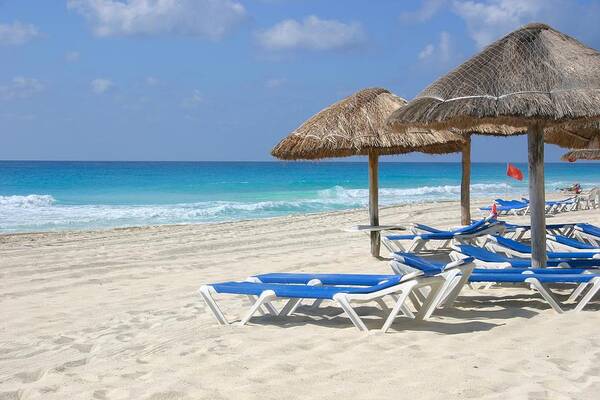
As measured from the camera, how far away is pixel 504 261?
572cm

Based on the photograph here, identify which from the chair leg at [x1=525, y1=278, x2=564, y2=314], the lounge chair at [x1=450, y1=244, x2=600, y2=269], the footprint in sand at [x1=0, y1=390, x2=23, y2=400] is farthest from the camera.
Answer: the lounge chair at [x1=450, y1=244, x2=600, y2=269]

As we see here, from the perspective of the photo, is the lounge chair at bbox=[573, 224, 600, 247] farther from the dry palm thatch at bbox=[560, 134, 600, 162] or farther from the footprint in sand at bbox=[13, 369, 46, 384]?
the footprint in sand at bbox=[13, 369, 46, 384]

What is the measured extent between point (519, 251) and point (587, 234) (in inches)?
103

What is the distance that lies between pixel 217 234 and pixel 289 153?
6.12 m

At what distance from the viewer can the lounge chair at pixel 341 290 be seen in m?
4.38

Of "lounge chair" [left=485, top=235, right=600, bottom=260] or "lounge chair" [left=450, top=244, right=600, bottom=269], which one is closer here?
"lounge chair" [left=450, top=244, right=600, bottom=269]

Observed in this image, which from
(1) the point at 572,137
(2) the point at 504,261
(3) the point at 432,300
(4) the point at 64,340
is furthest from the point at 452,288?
(1) the point at 572,137

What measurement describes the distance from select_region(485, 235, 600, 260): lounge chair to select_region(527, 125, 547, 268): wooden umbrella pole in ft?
2.57

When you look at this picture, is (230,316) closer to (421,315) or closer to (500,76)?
(421,315)

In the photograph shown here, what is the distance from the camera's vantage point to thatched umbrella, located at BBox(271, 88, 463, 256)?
24.1 ft

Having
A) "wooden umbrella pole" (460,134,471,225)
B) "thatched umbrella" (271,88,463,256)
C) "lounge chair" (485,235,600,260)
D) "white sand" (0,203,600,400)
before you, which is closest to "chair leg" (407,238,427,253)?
"white sand" (0,203,600,400)

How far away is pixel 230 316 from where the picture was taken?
529cm

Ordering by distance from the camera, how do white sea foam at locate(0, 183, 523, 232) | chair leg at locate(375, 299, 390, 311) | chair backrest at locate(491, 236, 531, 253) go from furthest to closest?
white sea foam at locate(0, 183, 523, 232), chair backrest at locate(491, 236, 531, 253), chair leg at locate(375, 299, 390, 311)

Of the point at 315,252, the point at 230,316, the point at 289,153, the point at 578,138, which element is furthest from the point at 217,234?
the point at 230,316
